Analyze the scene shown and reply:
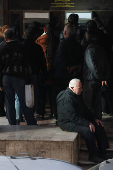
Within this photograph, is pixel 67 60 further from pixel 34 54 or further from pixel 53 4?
pixel 53 4

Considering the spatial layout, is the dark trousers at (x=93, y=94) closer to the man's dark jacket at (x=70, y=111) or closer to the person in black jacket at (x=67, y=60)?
the person in black jacket at (x=67, y=60)

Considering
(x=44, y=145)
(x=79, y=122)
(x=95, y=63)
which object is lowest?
(x=44, y=145)

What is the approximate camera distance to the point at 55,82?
936cm

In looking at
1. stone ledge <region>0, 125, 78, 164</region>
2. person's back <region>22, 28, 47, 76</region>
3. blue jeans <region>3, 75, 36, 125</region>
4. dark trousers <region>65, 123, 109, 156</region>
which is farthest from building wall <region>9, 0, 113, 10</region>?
stone ledge <region>0, 125, 78, 164</region>

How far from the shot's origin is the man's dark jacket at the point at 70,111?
7.86 m

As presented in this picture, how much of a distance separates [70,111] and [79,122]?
0.22m

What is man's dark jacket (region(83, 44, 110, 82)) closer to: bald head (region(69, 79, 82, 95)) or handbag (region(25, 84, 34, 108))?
handbag (region(25, 84, 34, 108))

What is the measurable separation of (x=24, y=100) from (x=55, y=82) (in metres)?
0.86

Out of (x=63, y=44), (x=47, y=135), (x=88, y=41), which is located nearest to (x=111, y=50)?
(x=88, y=41)

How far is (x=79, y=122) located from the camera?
7.82 meters

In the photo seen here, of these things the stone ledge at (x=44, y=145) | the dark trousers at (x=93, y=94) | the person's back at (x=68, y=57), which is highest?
the person's back at (x=68, y=57)

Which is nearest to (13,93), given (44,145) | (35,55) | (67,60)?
(35,55)

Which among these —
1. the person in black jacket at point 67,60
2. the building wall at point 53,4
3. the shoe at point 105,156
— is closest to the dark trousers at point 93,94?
the person in black jacket at point 67,60

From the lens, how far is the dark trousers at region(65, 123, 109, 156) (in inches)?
303
